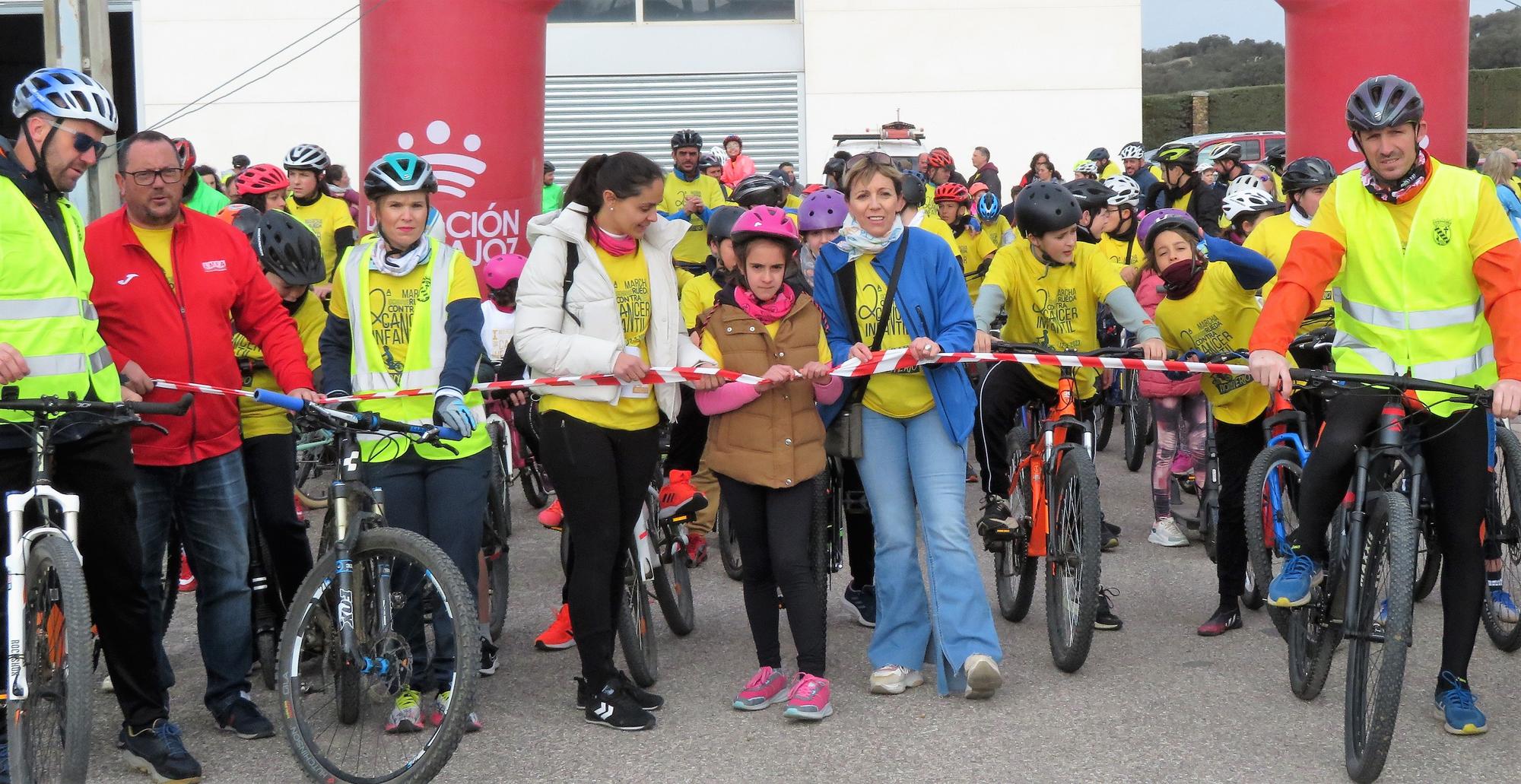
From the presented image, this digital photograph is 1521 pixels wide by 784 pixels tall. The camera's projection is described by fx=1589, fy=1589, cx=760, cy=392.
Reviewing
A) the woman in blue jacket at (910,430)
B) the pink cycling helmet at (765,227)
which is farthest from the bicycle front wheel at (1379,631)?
the pink cycling helmet at (765,227)

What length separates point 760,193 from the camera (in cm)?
907

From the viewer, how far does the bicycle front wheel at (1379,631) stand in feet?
15.0

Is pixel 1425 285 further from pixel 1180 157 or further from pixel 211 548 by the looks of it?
pixel 1180 157

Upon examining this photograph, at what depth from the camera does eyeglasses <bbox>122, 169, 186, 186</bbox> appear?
511 cm

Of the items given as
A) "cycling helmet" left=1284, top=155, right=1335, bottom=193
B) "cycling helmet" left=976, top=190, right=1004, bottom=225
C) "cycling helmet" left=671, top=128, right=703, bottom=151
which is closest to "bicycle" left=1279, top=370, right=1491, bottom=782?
"cycling helmet" left=1284, top=155, right=1335, bottom=193

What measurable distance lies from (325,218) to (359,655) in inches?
226

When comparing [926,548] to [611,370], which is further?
[926,548]

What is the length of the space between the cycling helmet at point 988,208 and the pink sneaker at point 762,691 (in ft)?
25.9

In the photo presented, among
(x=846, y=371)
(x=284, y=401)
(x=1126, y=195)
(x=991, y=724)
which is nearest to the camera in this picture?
(x=284, y=401)

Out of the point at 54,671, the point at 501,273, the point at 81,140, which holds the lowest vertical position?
the point at 54,671

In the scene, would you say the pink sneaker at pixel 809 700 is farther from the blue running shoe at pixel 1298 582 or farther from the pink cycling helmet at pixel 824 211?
the pink cycling helmet at pixel 824 211

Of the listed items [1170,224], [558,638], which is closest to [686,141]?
[1170,224]

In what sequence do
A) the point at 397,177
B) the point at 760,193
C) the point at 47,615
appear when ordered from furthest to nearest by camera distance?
the point at 760,193 < the point at 397,177 < the point at 47,615

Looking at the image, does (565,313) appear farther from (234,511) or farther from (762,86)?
(762,86)
